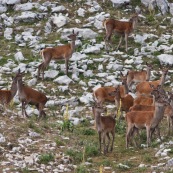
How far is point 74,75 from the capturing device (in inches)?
855

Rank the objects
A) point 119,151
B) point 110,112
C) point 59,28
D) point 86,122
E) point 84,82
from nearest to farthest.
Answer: point 119,151, point 86,122, point 110,112, point 84,82, point 59,28

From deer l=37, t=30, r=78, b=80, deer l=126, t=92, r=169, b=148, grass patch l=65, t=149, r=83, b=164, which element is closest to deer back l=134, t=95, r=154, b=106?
deer l=126, t=92, r=169, b=148

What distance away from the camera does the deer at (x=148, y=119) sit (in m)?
13.9

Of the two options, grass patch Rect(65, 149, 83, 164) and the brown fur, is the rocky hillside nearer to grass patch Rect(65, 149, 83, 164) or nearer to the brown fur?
grass patch Rect(65, 149, 83, 164)

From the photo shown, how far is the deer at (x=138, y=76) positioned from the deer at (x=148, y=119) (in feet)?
21.8

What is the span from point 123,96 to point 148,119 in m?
4.78

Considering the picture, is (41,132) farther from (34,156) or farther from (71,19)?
(71,19)

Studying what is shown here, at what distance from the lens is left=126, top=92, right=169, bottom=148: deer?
45.5 feet

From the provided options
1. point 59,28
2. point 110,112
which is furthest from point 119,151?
point 59,28

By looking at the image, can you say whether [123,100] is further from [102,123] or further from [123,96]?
[102,123]

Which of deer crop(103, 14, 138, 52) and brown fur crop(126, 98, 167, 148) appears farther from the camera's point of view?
deer crop(103, 14, 138, 52)

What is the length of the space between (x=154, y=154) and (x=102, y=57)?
1066cm

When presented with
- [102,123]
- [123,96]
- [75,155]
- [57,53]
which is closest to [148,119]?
[102,123]

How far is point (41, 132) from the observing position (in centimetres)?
1409
